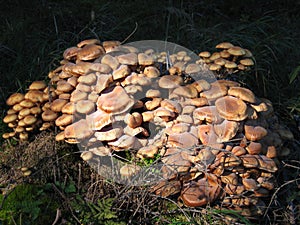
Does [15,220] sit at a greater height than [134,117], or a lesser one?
lesser

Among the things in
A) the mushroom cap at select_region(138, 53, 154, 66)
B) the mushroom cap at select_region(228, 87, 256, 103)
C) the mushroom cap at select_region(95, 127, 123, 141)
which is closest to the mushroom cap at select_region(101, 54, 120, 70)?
the mushroom cap at select_region(138, 53, 154, 66)

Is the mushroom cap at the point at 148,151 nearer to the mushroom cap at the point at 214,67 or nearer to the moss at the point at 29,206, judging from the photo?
the moss at the point at 29,206

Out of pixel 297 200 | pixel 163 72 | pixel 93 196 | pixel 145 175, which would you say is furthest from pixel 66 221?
pixel 297 200

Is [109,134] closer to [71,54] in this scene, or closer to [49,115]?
[49,115]

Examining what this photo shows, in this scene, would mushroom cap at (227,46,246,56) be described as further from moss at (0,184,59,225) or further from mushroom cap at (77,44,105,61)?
moss at (0,184,59,225)

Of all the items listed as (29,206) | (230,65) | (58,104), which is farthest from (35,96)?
(230,65)

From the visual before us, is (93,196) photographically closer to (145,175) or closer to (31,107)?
(145,175)
